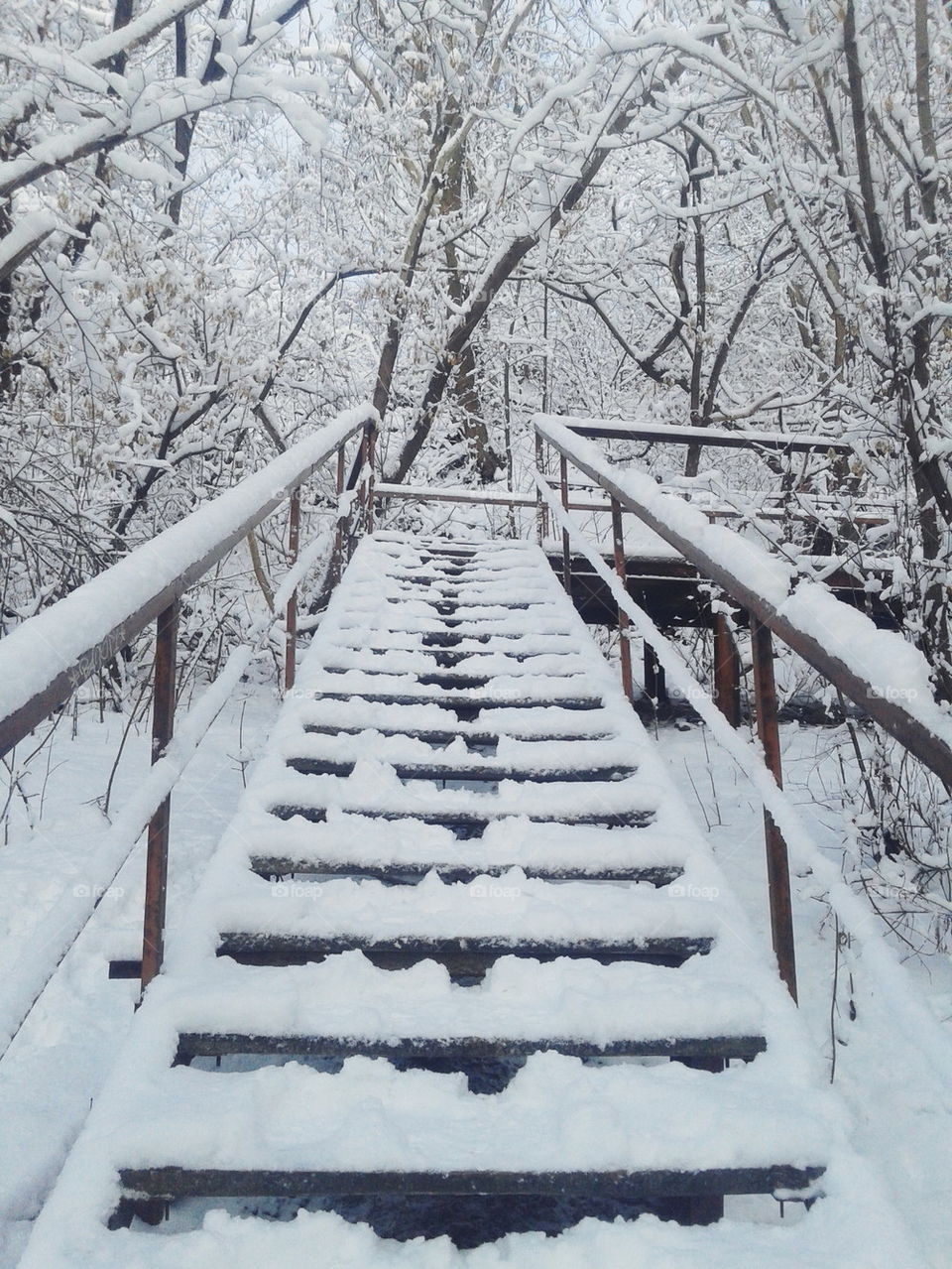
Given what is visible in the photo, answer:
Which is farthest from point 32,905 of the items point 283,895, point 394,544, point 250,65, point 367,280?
point 367,280

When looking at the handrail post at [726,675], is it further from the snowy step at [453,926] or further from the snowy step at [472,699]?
the snowy step at [453,926]

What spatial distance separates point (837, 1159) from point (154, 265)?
610 centimetres

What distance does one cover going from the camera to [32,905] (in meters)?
3.01

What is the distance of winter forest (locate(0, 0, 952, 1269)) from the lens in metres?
2.68

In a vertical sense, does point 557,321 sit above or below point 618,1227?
above

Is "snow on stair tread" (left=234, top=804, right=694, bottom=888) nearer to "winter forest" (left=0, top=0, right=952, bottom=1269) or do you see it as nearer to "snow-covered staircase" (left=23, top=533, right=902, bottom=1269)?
"snow-covered staircase" (left=23, top=533, right=902, bottom=1269)

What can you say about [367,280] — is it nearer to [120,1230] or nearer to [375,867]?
[375,867]

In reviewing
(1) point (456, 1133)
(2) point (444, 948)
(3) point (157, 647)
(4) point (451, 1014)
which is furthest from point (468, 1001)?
(3) point (157, 647)

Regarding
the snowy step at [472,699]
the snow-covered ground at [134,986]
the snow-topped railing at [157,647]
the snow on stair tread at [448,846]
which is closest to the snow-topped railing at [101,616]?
the snow-topped railing at [157,647]

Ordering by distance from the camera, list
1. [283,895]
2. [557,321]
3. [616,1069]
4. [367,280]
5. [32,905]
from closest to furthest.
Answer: [616,1069] < [283,895] < [32,905] < [367,280] < [557,321]

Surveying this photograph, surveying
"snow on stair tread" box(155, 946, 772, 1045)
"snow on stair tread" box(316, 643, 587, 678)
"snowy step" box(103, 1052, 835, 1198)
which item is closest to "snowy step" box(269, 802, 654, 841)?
"snow on stair tread" box(155, 946, 772, 1045)

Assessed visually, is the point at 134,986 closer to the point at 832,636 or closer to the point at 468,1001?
the point at 468,1001

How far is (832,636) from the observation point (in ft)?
4.94

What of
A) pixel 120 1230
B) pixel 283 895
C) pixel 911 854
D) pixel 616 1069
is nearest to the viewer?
pixel 120 1230
